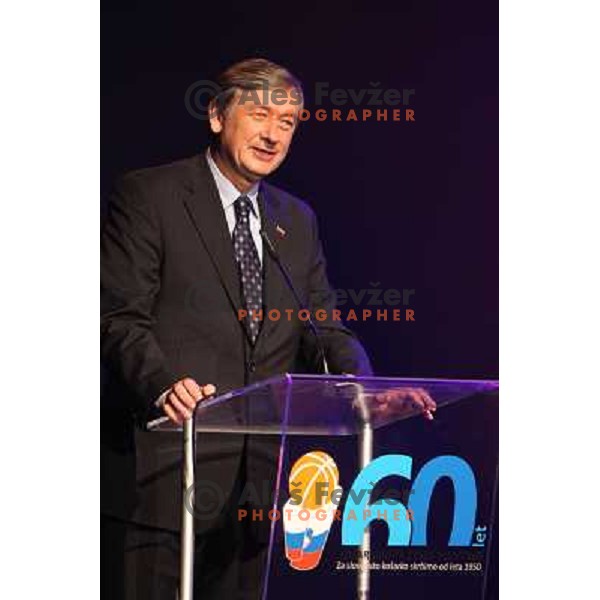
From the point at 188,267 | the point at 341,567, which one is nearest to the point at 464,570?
the point at 341,567

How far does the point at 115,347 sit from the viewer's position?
12.8 ft

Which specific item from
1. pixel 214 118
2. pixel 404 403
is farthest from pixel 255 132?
pixel 404 403

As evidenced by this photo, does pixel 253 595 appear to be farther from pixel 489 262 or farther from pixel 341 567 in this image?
pixel 489 262

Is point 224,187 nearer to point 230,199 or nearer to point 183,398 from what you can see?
point 230,199

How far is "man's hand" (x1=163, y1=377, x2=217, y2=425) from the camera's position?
368 centimetres

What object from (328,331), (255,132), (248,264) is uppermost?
(255,132)

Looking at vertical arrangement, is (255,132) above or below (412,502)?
above

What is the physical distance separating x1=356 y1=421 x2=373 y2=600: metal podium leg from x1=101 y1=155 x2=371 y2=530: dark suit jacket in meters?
0.26

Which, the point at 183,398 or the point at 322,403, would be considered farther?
the point at 183,398

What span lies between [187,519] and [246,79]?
1125 millimetres

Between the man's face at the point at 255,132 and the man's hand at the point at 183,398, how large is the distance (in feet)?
1.93

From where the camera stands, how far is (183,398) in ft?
12.1
